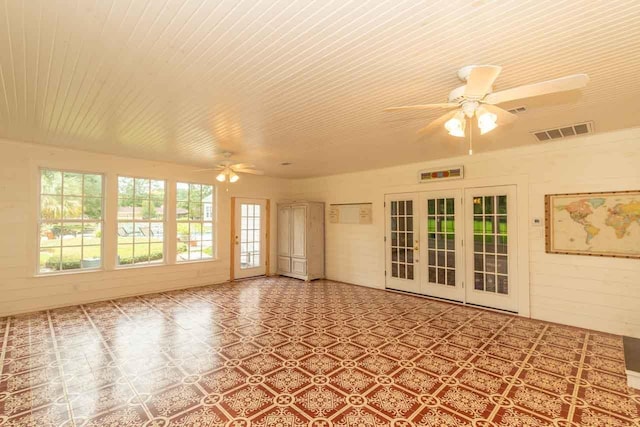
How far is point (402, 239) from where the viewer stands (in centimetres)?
627

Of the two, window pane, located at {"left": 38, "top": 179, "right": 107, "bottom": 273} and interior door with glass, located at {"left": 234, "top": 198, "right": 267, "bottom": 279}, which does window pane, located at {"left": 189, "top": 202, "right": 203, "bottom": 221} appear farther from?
window pane, located at {"left": 38, "top": 179, "right": 107, "bottom": 273}

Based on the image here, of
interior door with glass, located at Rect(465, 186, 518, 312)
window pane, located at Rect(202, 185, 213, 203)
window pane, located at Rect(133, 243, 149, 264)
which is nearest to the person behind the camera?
interior door with glass, located at Rect(465, 186, 518, 312)

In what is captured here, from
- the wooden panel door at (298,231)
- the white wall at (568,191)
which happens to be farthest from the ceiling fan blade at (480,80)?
the wooden panel door at (298,231)

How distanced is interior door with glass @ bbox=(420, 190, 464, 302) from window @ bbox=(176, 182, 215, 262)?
4.66m

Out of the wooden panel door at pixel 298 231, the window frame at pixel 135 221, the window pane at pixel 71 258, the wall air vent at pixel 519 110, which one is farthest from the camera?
the wooden panel door at pixel 298 231

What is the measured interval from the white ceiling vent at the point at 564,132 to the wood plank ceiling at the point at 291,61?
123mm

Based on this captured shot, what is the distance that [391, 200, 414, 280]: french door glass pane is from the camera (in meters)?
6.13

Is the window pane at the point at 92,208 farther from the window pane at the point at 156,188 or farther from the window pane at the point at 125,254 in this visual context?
the window pane at the point at 156,188

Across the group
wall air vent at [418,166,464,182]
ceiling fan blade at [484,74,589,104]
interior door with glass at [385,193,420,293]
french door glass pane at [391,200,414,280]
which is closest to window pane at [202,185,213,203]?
interior door with glass at [385,193,420,293]

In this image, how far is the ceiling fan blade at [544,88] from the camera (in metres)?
1.84

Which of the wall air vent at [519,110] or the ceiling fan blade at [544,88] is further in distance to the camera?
the wall air vent at [519,110]

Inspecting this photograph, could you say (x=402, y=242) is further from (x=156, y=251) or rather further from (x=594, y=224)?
(x=156, y=251)

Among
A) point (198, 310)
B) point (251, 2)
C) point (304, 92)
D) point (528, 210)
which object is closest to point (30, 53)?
point (251, 2)

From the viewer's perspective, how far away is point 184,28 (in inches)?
75.6
